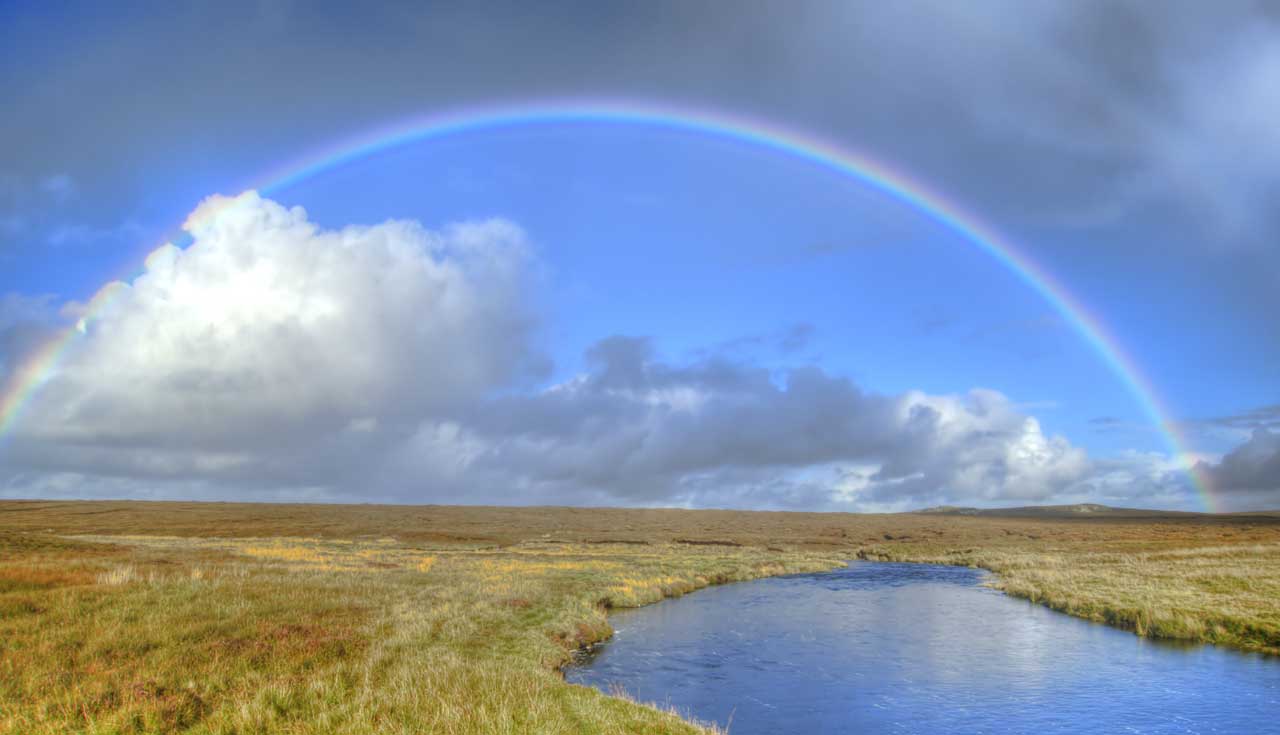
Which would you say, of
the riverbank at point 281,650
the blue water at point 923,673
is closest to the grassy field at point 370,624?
the riverbank at point 281,650

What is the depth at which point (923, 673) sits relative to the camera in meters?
25.1

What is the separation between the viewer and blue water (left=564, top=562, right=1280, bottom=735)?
19.8 meters

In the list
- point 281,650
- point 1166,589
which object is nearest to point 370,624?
point 281,650

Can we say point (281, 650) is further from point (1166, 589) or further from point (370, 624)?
point (1166, 589)

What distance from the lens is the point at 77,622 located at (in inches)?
743

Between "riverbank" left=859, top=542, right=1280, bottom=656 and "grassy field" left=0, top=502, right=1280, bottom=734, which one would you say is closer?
"grassy field" left=0, top=502, right=1280, bottom=734

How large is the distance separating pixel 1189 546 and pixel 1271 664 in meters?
53.7

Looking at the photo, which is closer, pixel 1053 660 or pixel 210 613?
pixel 210 613

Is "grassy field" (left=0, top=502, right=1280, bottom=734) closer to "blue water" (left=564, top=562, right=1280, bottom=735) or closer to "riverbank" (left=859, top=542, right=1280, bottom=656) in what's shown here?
"riverbank" (left=859, top=542, right=1280, bottom=656)

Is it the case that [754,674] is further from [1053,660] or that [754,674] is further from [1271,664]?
[1271,664]

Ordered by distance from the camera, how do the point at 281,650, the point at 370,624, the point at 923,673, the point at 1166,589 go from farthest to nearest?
the point at 1166,589 → the point at 923,673 → the point at 370,624 → the point at 281,650

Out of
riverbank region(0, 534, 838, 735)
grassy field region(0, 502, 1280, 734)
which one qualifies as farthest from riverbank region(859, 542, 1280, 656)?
riverbank region(0, 534, 838, 735)

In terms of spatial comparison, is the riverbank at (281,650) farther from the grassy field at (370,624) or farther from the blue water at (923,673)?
the blue water at (923,673)

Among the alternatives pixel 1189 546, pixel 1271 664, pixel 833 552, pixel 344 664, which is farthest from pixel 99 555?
pixel 1189 546
